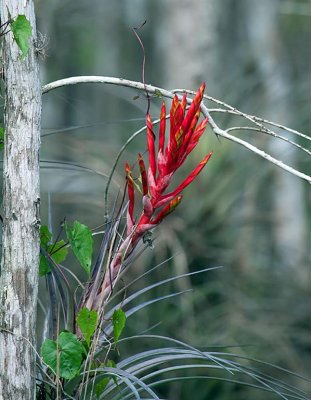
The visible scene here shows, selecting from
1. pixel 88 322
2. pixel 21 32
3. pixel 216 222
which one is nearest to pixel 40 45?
pixel 21 32

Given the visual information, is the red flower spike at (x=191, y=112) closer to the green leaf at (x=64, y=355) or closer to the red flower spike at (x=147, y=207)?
the red flower spike at (x=147, y=207)

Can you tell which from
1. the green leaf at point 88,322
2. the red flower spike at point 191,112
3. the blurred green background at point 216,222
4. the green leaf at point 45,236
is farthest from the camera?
the blurred green background at point 216,222

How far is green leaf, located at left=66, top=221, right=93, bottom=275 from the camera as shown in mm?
2127

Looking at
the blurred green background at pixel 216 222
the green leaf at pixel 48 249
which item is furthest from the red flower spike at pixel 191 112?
the blurred green background at pixel 216 222

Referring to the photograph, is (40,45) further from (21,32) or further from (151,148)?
(151,148)

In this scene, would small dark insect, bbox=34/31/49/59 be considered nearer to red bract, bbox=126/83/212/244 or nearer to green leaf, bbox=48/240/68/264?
red bract, bbox=126/83/212/244

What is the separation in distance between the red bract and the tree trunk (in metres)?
0.24

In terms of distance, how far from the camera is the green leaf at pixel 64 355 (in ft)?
6.61

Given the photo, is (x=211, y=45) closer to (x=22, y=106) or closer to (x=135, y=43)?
(x=22, y=106)

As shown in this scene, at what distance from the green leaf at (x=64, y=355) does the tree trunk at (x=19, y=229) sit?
0.04 m

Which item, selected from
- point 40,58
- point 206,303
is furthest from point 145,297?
point 40,58

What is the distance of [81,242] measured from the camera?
7.03ft

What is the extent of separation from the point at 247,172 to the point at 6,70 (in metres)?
4.01

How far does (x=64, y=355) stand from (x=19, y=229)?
1.02 ft
